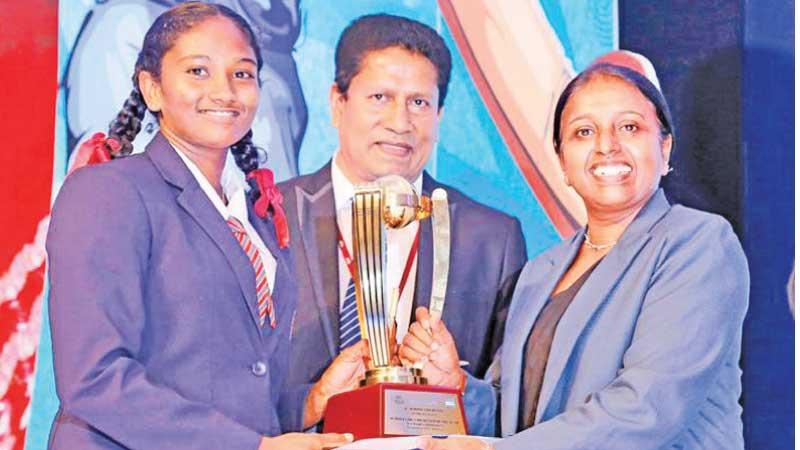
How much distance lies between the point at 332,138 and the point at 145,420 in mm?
953

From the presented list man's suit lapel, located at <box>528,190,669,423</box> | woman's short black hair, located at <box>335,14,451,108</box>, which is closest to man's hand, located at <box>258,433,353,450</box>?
man's suit lapel, located at <box>528,190,669,423</box>

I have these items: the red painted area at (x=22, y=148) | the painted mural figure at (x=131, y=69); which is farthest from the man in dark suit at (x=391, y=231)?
the red painted area at (x=22, y=148)

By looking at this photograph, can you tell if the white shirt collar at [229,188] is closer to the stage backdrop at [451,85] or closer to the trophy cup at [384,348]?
the stage backdrop at [451,85]

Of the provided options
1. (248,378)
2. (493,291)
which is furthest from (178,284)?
(493,291)

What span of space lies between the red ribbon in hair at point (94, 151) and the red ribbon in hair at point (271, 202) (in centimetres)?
36

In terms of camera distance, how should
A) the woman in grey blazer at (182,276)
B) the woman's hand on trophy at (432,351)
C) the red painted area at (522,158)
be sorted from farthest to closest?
the red painted area at (522,158) → the woman's hand on trophy at (432,351) → the woman in grey blazer at (182,276)

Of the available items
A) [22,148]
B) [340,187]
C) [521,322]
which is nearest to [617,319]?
[521,322]

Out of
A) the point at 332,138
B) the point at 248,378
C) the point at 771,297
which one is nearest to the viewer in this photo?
the point at 248,378

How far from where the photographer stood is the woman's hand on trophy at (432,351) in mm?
3850

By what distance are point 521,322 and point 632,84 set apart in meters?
0.65

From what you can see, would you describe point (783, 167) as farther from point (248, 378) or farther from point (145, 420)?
point (145, 420)

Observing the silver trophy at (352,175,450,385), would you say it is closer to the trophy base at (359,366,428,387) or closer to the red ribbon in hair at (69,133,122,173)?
the trophy base at (359,366,428,387)

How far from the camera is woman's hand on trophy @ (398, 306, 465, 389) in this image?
3850 millimetres

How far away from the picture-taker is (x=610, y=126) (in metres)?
3.79
